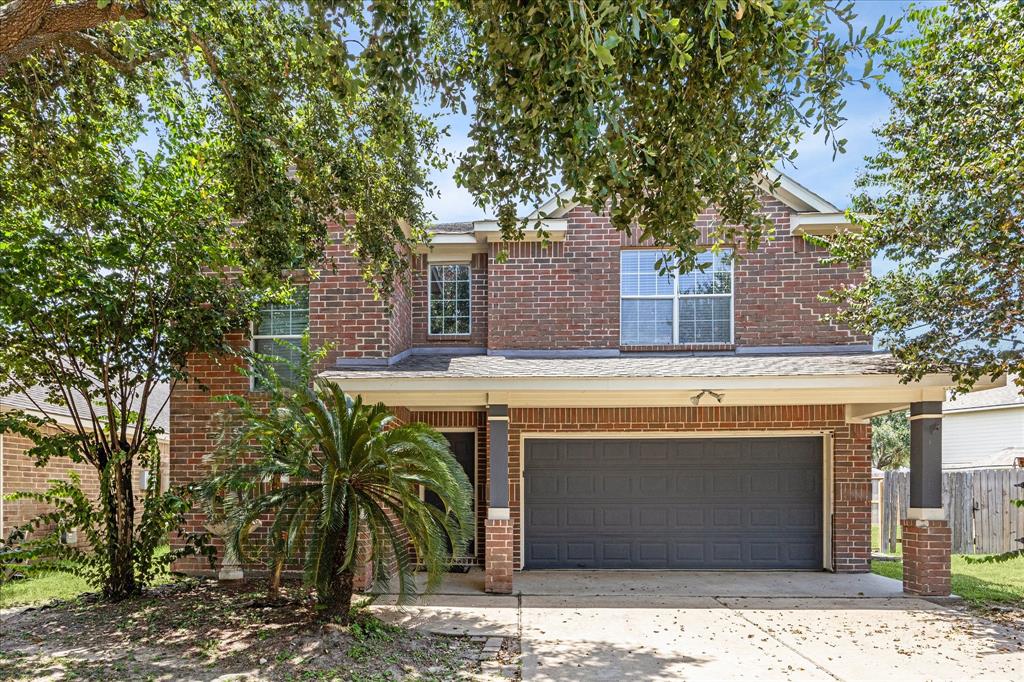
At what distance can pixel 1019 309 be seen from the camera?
802cm

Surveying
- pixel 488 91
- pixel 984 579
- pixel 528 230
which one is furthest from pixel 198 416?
pixel 984 579

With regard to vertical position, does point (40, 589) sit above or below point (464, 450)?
below

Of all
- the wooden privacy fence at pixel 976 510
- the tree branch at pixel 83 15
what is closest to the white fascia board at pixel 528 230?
the tree branch at pixel 83 15

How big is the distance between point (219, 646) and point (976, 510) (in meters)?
15.1

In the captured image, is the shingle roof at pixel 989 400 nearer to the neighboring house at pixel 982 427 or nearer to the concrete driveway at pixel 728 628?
the neighboring house at pixel 982 427

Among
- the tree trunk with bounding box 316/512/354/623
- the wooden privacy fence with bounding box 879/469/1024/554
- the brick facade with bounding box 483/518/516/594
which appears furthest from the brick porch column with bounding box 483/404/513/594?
the wooden privacy fence with bounding box 879/469/1024/554

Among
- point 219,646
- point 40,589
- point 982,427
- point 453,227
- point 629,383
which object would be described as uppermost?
point 453,227

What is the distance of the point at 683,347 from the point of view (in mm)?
11516

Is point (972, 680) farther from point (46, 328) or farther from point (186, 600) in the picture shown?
point (46, 328)

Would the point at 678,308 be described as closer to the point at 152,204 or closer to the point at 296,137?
the point at 296,137

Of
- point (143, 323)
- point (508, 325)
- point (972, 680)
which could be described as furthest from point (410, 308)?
point (972, 680)

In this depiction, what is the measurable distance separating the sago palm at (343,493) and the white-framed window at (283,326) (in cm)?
360

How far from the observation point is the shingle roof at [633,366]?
30.2 ft

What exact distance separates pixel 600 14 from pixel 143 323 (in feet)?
24.1
